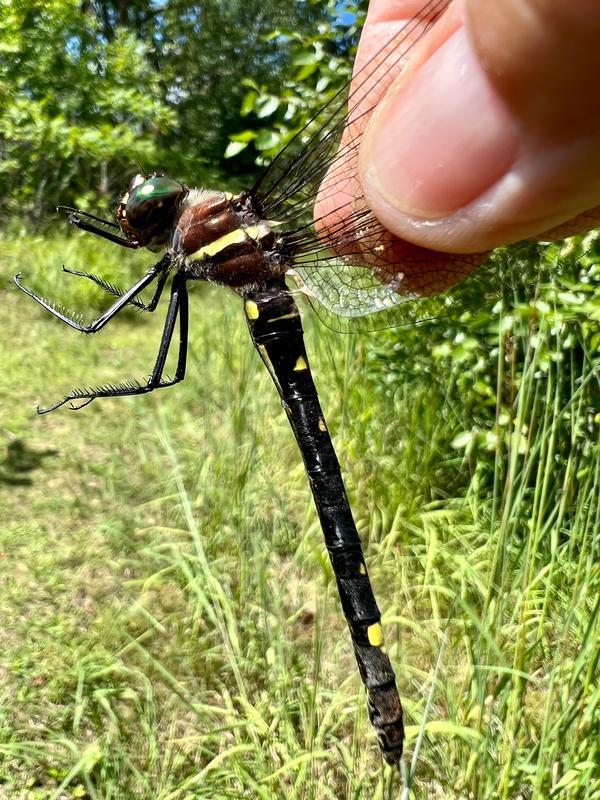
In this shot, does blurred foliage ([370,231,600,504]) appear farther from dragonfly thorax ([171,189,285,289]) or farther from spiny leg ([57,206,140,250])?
spiny leg ([57,206,140,250])

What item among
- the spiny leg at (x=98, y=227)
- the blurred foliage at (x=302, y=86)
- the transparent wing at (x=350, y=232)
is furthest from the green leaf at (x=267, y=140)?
the spiny leg at (x=98, y=227)

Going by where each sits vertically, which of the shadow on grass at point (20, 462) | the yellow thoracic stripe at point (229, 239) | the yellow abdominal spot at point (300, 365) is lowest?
the yellow abdominal spot at point (300, 365)

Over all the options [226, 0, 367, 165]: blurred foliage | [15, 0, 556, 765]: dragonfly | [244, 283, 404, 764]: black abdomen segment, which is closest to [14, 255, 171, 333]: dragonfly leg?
[15, 0, 556, 765]: dragonfly

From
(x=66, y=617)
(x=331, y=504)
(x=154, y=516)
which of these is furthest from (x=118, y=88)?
(x=331, y=504)

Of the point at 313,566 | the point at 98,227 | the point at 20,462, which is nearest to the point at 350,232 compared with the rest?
the point at 98,227

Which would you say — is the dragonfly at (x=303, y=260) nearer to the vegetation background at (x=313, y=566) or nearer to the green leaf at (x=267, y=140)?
the vegetation background at (x=313, y=566)

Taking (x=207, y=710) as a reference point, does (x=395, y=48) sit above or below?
above

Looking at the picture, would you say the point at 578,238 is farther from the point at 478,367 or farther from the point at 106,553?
the point at 106,553

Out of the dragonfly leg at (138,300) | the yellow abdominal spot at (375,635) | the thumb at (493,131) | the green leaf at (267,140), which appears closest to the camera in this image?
the thumb at (493,131)

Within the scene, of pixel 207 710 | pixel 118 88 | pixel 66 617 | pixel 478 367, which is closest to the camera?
pixel 207 710
